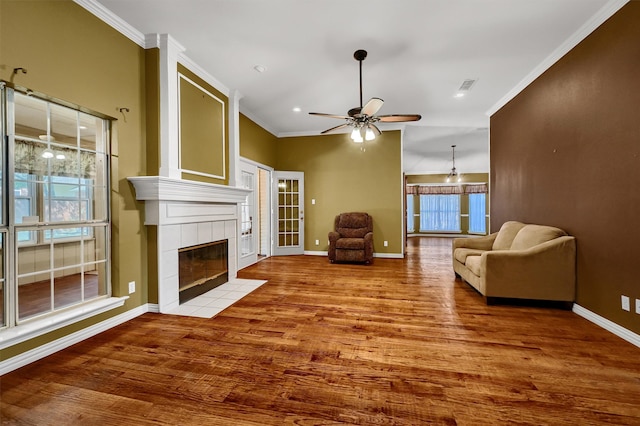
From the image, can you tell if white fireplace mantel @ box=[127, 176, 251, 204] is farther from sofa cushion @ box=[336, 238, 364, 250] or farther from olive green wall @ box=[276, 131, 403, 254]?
olive green wall @ box=[276, 131, 403, 254]

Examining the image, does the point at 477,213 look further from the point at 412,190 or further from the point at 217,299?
the point at 217,299

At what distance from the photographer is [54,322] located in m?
2.05

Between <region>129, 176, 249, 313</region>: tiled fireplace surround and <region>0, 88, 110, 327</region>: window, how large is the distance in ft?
1.27

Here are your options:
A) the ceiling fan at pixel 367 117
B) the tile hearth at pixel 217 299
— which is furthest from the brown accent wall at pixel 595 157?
the tile hearth at pixel 217 299

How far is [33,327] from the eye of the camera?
1.94 meters

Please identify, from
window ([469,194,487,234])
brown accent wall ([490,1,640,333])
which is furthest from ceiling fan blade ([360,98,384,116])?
window ([469,194,487,234])

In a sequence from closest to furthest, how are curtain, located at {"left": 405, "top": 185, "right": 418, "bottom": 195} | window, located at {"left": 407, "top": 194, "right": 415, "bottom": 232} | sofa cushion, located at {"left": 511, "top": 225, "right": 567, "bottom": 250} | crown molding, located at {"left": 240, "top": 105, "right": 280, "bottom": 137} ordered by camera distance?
sofa cushion, located at {"left": 511, "top": 225, "right": 567, "bottom": 250} → crown molding, located at {"left": 240, "top": 105, "right": 280, "bottom": 137} → curtain, located at {"left": 405, "top": 185, "right": 418, "bottom": 195} → window, located at {"left": 407, "top": 194, "right": 415, "bottom": 232}

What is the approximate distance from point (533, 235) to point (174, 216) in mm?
4073

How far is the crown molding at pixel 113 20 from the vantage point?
7.59 ft

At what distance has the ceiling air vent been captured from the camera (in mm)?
3773

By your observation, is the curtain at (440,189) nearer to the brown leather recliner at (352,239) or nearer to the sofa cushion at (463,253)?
the brown leather recliner at (352,239)

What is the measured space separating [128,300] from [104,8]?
2685 millimetres

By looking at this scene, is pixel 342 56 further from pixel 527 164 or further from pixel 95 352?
pixel 95 352

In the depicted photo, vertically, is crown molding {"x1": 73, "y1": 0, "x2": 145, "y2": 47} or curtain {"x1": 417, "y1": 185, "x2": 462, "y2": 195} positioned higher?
crown molding {"x1": 73, "y1": 0, "x2": 145, "y2": 47}
